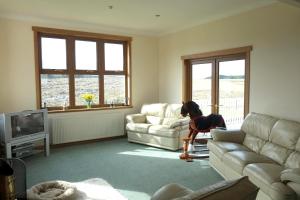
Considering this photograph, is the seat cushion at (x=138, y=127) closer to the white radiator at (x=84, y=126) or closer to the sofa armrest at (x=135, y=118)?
the sofa armrest at (x=135, y=118)

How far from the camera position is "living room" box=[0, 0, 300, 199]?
403 cm

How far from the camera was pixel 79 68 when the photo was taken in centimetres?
604

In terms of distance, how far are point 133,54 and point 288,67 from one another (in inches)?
153

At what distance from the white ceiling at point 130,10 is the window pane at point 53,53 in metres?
0.52

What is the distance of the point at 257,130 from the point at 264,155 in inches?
20.0

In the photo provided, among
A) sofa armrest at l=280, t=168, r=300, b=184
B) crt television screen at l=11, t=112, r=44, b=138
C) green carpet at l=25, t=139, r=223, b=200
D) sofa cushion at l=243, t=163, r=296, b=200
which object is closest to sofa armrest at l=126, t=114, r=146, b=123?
green carpet at l=25, t=139, r=223, b=200

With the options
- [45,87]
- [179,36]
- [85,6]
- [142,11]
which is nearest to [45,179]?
[45,87]

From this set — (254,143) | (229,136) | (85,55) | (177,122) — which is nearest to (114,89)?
(85,55)

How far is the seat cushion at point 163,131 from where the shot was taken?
5266 mm

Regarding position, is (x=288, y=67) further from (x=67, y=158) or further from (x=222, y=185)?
(x=67, y=158)

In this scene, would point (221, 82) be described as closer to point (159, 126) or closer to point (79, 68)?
point (159, 126)

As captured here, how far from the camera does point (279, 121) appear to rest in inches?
142

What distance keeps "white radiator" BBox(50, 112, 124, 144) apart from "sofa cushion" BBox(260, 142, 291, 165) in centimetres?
377

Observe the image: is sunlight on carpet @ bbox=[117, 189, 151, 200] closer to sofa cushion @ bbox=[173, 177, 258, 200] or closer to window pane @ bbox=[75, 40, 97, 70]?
sofa cushion @ bbox=[173, 177, 258, 200]
